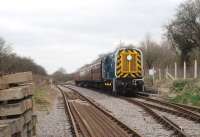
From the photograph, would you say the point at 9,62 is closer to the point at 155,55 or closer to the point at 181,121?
the point at 181,121

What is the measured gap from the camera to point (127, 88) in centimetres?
3447

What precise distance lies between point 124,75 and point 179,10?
1094 inches

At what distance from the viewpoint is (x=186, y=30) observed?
58031 millimetres

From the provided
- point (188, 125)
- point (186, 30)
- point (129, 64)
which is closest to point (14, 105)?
point (188, 125)

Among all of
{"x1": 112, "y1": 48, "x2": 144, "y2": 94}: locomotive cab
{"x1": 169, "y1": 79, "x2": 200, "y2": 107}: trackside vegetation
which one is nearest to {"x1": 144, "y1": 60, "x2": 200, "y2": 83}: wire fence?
{"x1": 169, "y1": 79, "x2": 200, "y2": 107}: trackside vegetation

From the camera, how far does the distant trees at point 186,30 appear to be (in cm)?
5575

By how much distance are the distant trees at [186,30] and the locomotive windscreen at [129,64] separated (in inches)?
793

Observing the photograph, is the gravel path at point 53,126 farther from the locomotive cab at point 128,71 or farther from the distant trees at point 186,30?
the distant trees at point 186,30

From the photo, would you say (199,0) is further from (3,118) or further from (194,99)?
(3,118)

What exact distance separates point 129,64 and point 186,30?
24.8m

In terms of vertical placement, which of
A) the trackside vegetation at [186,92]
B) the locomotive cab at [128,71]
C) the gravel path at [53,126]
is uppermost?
the locomotive cab at [128,71]

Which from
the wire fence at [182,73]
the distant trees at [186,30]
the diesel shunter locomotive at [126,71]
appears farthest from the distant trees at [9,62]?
the distant trees at [186,30]

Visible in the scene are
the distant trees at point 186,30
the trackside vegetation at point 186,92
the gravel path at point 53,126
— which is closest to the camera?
the gravel path at point 53,126

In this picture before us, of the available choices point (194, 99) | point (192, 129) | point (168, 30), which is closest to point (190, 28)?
point (168, 30)
